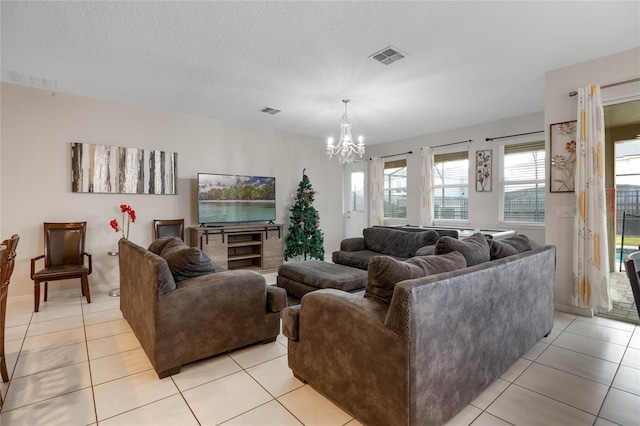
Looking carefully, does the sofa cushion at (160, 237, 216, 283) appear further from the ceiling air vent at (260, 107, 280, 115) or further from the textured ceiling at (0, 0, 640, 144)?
the ceiling air vent at (260, 107, 280, 115)

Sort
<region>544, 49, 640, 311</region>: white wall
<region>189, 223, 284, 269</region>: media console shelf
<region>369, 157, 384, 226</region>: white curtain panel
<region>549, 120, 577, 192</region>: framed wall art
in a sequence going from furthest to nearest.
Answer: <region>369, 157, 384, 226</region>: white curtain panel, <region>189, 223, 284, 269</region>: media console shelf, <region>549, 120, 577, 192</region>: framed wall art, <region>544, 49, 640, 311</region>: white wall

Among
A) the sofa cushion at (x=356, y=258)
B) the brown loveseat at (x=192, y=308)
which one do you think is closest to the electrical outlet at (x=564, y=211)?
the sofa cushion at (x=356, y=258)

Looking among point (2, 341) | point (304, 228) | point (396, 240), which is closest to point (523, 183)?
point (396, 240)

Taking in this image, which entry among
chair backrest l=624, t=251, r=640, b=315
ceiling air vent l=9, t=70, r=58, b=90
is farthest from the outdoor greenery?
ceiling air vent l=9, t=70, r=58, b=90

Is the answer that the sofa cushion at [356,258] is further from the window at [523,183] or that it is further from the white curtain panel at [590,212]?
the window at [523,183]

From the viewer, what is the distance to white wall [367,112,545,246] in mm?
4980

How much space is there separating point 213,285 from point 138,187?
10.1 feet

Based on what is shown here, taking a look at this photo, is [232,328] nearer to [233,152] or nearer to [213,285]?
[213,285]

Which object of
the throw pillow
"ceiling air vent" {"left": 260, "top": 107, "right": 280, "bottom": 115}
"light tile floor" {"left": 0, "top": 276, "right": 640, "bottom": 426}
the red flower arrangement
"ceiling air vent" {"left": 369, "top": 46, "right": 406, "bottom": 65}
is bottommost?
"light tile floor" {"left": 0, "top": 276, "right": 640, "bottom": 426}

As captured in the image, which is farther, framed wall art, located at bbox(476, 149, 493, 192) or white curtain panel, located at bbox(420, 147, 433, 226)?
white curtain panel, located at bbox(420, 147, 433, 226)

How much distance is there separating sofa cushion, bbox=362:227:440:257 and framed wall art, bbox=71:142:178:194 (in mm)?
3228

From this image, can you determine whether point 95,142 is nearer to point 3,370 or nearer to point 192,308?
point 3,370

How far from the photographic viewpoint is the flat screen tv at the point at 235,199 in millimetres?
4965

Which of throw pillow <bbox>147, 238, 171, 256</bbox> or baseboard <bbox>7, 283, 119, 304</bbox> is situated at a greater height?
throw pillow <bbox>147, 238, 171, 256</bbox>
